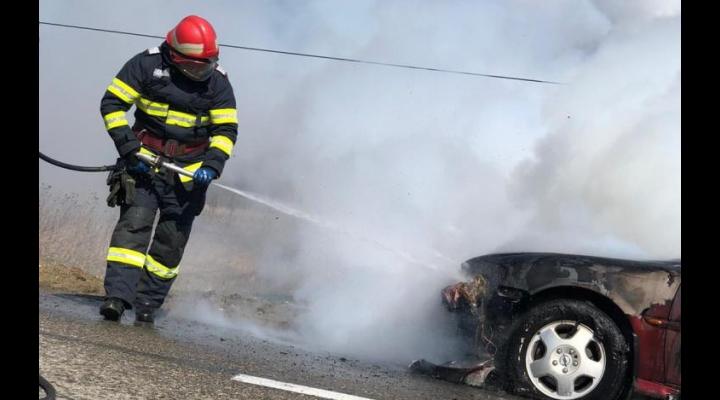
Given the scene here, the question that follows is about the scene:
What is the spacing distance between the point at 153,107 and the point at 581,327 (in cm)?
309

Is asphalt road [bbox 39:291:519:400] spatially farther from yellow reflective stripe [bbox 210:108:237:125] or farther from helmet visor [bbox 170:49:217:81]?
helmet visor [bbox 170:49:217:81]

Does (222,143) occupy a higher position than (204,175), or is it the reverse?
(222,143)

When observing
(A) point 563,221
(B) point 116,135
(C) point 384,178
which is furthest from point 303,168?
(B) point 116,135

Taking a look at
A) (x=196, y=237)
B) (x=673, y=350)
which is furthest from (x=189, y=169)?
(x=196, y=237)

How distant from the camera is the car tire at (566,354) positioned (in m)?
4.19

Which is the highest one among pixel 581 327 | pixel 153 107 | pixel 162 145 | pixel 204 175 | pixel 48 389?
pixel 153 107

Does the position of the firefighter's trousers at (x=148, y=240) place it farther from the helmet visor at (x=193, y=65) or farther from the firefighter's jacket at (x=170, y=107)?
the helmet visor at (x=193, y=65)

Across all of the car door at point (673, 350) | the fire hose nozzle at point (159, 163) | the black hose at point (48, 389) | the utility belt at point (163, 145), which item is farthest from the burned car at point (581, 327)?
the black hose at point (48, 389)

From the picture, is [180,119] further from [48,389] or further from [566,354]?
[566,354]

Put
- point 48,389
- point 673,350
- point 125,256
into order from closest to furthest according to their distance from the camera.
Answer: point 48,389 < point 673,350 < point 125,256

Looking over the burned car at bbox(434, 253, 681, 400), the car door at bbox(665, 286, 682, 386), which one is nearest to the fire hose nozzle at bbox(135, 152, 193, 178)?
the burned car at bbox(434, 253, 681, 400)

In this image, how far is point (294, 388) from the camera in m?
3.66

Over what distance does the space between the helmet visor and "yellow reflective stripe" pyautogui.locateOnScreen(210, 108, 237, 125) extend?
0.27 m
